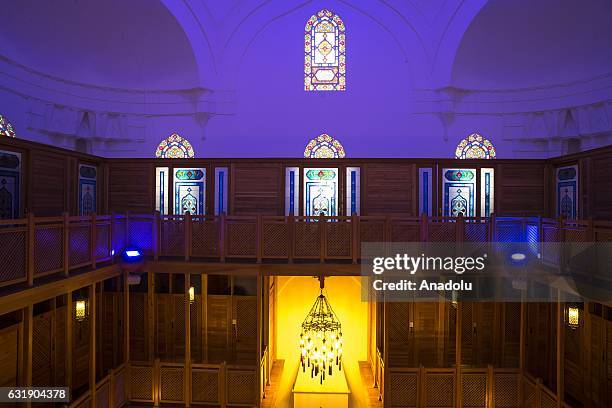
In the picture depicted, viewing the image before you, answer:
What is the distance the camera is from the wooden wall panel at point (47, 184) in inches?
414

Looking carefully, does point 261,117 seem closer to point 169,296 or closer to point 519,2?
point 169,296

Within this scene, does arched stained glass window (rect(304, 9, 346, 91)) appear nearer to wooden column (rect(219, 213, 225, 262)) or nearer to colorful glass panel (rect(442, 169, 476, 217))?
colorful glass panel (rect(442, 169, 476, 217))

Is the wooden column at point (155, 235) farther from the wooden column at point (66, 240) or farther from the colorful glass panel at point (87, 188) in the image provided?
the colorful glass panel at point (87, 188)

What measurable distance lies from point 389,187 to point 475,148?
457 cm

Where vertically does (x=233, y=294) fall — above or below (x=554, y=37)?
below

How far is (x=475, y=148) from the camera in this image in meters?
15.5

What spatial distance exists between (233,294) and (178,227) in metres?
2.88

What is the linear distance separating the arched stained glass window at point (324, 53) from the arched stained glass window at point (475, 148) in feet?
16.2

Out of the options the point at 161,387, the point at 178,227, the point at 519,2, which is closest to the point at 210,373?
the point at 161,387

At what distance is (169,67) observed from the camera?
1564cm

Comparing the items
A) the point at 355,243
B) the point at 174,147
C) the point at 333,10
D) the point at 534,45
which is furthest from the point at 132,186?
the point at 534,45

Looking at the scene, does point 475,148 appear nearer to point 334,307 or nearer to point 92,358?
point 334,307

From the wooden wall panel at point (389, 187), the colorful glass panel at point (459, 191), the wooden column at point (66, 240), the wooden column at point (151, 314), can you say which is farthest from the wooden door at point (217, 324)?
the colorful glass panel at point (459, 191)

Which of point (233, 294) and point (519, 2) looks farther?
point (519, 2)
